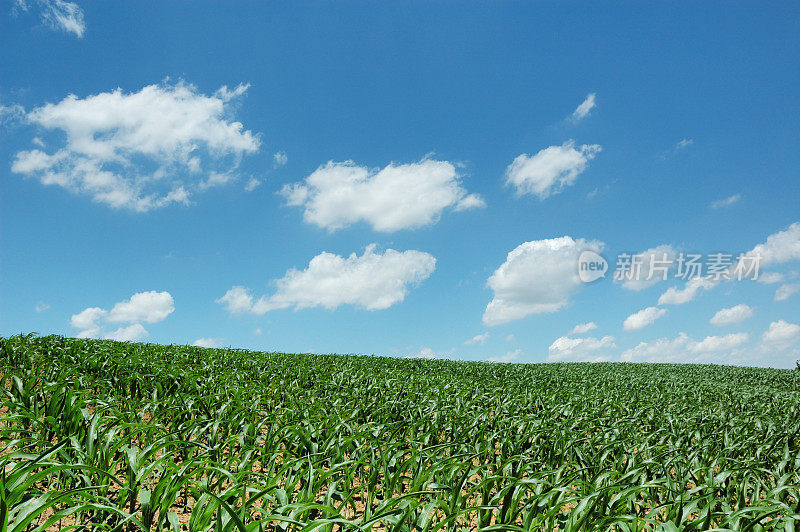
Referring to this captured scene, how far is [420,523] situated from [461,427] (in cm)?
415

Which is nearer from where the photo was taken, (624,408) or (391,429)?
(391,429)

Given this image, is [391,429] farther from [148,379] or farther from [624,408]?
[624,408]

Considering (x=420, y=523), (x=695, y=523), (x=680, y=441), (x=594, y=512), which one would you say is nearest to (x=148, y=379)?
(x=420, y=523)

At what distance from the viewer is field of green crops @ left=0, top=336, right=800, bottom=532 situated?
3219mm

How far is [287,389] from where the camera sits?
366 inches

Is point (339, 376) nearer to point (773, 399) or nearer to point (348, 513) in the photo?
point (348, 513)

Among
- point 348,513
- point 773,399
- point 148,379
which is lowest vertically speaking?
point 773,399

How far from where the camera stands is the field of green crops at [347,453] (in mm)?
3219

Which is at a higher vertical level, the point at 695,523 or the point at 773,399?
the point at 695,523

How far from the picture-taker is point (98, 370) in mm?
8883

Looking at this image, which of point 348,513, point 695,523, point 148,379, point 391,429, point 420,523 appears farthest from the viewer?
point 148,379

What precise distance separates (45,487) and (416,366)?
16.4 metres

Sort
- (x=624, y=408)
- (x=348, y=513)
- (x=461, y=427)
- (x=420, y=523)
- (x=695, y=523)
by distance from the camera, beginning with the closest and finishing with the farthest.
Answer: (x=420, y=523), (x=695, y=523), (x=348, y=513), (x=461, y=427), (x=624, y=408)

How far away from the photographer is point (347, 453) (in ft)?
17.6
